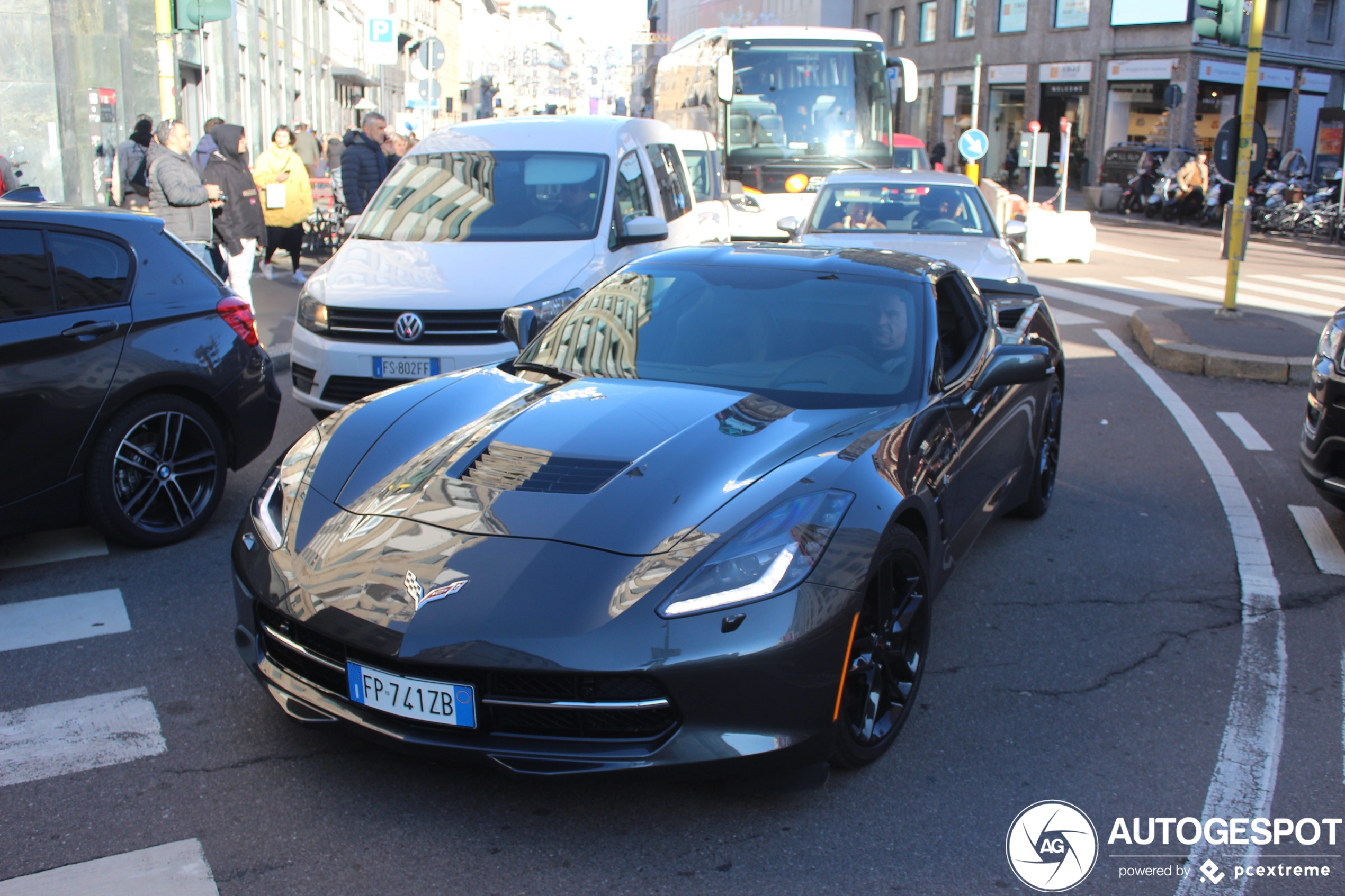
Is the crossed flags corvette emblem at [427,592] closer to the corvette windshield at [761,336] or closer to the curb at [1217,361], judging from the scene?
the corvette windshield at [761,336]

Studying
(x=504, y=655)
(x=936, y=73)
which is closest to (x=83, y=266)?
(x=504, y=655)

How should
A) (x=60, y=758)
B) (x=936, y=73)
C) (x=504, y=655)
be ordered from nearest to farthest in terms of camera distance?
(x=504, y=655) < (x=60, y=758) < (x=936, y=73)

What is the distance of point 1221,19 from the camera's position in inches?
424

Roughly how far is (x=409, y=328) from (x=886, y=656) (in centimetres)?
427

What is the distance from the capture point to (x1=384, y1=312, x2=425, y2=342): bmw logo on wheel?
272 inches

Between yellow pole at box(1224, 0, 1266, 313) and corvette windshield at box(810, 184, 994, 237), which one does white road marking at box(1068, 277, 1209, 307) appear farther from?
corvette windshield at box(810, 184, 994, 237)

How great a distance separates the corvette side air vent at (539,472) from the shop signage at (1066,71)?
4183 centimetres

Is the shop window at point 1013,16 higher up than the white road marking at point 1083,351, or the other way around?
the shop window at point 1013,16

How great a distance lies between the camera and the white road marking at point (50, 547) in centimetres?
524

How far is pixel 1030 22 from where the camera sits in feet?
141

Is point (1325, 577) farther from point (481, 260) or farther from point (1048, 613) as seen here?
point (481, 260)

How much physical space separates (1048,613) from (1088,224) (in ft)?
53.7

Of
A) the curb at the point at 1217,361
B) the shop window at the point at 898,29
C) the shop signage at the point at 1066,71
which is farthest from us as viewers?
the shop window at the point at 898,29

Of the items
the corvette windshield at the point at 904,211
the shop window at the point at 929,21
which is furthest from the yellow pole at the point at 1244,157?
the shop window at the point at 929,21
